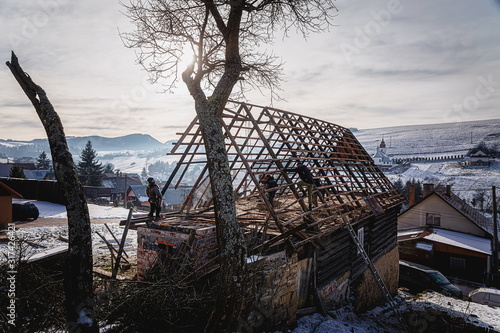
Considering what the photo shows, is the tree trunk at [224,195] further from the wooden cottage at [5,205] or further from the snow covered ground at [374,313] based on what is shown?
the wooden cottage at [5,205]

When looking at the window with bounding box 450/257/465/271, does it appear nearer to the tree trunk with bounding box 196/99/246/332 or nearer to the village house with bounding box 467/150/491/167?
the tree trunk with bounding box 196/99/246/332

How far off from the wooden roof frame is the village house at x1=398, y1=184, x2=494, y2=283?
10.6 m

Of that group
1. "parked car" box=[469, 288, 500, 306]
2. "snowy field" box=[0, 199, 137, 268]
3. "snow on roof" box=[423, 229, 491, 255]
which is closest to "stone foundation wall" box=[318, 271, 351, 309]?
"snowy field" box=[0, 199, 137, 268]

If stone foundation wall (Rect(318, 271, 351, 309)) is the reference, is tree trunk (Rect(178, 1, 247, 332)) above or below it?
above

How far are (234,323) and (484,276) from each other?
2546 cm

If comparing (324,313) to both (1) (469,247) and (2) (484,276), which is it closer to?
(1) (469,247)

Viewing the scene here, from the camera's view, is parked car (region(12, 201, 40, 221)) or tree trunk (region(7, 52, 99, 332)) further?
parked car (region(12, 201, 40, 221))

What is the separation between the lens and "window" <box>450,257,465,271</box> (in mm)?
22484

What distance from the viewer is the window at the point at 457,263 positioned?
73.8ft

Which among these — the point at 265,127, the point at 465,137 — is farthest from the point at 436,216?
the point at 465,137

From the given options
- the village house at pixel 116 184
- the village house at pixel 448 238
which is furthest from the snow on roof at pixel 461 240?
the village house at pixel 116 184

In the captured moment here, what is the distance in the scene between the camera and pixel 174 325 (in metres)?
4.72

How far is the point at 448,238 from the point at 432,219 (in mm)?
3704

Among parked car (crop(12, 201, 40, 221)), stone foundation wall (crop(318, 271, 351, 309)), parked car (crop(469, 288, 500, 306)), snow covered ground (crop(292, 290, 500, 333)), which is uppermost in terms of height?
parked car (crop(12, 201, 40, 221))
